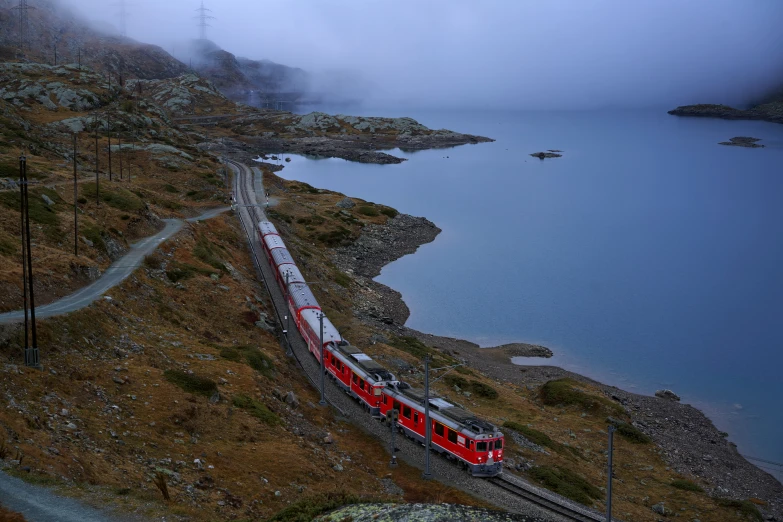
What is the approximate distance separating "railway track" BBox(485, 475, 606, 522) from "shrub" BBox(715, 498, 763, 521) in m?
13.8

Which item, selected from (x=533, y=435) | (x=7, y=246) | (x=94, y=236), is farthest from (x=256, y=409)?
(x=94, y=236)

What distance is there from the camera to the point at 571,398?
53344mm

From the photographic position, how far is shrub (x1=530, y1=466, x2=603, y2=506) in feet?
111

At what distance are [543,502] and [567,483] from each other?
5.11 meters

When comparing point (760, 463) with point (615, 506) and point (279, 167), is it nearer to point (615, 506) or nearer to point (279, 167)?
point (615, 506)

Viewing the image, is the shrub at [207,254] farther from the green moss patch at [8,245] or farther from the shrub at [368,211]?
the shrub at [368,211]

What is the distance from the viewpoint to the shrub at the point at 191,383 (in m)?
32.5

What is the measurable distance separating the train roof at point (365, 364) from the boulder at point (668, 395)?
3206 cm

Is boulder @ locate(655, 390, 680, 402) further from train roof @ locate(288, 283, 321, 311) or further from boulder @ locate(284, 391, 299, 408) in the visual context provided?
boulder @ locate(284, 391, 299, 408)

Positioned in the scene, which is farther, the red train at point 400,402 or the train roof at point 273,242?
the train roof at point 273,242

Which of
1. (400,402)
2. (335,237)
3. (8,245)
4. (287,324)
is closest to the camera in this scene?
(400,402)

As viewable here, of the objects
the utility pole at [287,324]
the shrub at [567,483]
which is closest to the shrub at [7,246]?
the utility pole at [287,324]

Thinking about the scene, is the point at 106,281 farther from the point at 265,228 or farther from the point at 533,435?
the point at 265,228

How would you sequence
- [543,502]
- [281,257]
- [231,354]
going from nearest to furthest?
1. [543,502]
2. [231,354]
3. [281,257]
